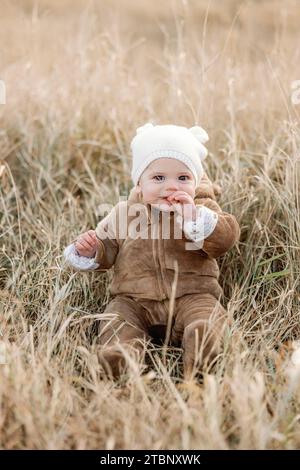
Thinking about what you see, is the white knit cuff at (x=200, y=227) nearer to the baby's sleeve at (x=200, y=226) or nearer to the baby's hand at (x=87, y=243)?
the baby's sleeve at (x=200, y=226)

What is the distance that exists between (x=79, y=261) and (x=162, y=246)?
0.94 feet

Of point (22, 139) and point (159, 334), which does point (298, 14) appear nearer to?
point (22, 139)

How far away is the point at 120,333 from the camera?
6.93 feet

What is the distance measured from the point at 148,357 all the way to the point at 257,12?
211 inches

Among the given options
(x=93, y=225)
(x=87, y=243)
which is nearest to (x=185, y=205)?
(x=87, y=243)

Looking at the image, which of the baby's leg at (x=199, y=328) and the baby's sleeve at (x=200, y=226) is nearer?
the baby's leg at (x=199, y=328)

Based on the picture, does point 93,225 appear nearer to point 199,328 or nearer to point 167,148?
point 167,148

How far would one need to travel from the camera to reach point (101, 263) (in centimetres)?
225

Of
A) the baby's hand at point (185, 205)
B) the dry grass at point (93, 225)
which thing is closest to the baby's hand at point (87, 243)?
the dry grass at point (93, 225)

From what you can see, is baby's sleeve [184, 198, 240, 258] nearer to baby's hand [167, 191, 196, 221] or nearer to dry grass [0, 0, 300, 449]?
baby's hand [167, 191, 196, 221]

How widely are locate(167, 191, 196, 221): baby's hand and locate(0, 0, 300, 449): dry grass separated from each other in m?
0.35

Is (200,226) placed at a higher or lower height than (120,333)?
higher

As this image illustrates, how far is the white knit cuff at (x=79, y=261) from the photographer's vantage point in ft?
7.37

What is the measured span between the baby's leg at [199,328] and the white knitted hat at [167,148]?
0.40m
